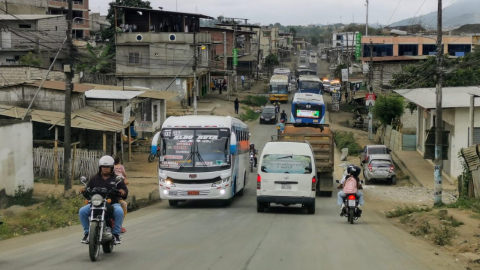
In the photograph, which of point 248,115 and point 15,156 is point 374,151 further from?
point 248,115

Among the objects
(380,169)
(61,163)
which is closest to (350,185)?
(61,163)

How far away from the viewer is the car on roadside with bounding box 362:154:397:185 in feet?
109

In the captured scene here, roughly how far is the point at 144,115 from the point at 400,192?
71.4 feet

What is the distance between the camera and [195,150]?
67.1 feet

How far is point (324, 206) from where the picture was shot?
23.3 m

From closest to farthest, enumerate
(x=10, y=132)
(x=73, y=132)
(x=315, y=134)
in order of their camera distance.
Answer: (x=10, y=132) → (x=315, y=134) → (x=73, y=132)

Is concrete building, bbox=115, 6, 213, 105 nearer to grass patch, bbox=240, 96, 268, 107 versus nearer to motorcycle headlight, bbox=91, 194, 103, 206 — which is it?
grass patch, bbox=240, 96, 268, 107

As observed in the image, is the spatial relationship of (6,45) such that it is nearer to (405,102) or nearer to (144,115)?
(144,115)

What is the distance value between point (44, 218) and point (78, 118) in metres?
13.7

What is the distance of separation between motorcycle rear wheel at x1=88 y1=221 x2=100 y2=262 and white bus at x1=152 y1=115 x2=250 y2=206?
1005cm

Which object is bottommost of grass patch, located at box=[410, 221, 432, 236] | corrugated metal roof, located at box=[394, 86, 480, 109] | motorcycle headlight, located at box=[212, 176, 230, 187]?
grass patch, located at box=[410, 221, 432, 236]

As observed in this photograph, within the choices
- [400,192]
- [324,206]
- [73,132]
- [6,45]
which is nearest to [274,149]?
[324,206]

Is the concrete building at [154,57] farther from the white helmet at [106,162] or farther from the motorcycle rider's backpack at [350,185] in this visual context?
the white helmet at [106,162]

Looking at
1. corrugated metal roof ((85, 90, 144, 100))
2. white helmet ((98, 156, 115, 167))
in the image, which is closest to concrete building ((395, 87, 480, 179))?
corrugated metal roof ((85, 90, 144, 100))
